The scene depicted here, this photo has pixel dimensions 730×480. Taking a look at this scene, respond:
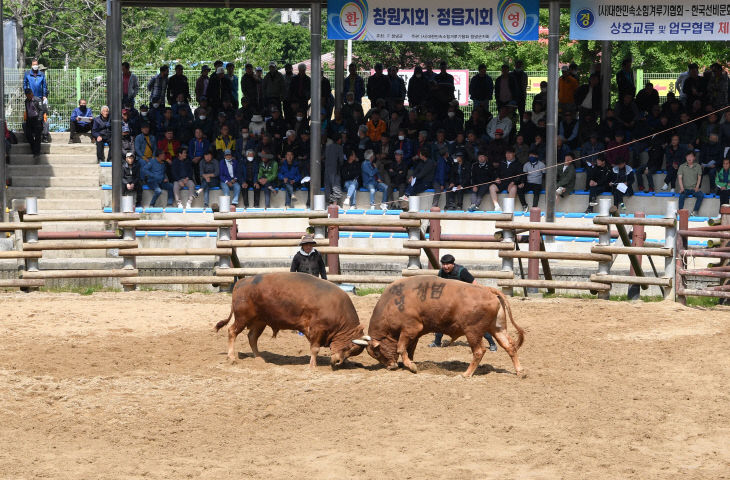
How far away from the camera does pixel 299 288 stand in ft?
42.0

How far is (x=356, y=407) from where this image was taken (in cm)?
1127

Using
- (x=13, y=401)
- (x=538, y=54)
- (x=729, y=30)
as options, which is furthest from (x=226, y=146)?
(x=538, y=54)

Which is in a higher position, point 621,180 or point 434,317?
point 621,180

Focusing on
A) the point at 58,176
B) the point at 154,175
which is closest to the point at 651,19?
the point at 154,175

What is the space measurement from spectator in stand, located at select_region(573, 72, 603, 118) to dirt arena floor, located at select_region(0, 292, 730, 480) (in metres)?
11.2

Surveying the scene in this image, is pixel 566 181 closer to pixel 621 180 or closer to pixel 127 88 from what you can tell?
pixel 621 180

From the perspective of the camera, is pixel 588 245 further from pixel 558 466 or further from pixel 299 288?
pixel 558 466

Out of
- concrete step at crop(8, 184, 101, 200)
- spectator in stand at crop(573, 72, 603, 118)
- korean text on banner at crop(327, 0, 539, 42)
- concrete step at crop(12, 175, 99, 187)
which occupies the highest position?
korean text on banner at crop(327, 0, 539, 42)

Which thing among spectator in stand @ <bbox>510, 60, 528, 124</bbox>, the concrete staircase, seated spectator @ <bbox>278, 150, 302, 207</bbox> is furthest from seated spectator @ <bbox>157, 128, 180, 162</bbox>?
spectator in stand @ <bbox>510, 60, 528, 124</bbox>

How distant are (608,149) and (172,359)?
13.7 metres

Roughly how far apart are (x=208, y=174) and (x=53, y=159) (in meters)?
4.33

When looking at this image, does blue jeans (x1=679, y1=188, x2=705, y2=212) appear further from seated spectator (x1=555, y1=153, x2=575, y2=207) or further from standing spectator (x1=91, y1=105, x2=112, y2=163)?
standing spectator (x1=91, y1=105, x2=112, y2=163)

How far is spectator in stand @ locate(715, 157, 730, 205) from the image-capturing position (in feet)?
75.7

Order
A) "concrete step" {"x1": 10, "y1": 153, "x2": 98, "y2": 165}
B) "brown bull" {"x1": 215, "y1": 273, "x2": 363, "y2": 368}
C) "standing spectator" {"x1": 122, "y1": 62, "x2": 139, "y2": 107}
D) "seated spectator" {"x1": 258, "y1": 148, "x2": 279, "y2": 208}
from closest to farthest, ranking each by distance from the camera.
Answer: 1. "brown bull" {"x1": 215, "y1": 273, "x2": 363, "y2": 368}
2. "seated spectator" {"x1": 258, "y1": 148, "x2": 279, "y2": 208}
3. "concrete step" {"x1": 10, "y1": 153, "x2": 98, "y2": 165}
4. "standing spectator" {"x1": 122, "y1": 62, "x2": 139, "y2": 107}
